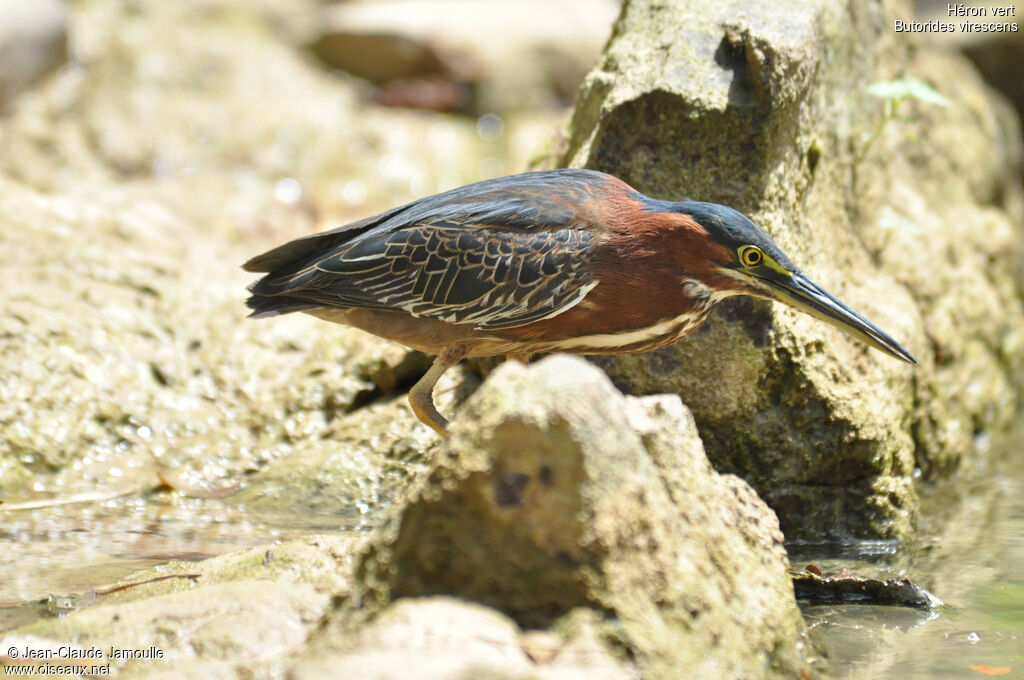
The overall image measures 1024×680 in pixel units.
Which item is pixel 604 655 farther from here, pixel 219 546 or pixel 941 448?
pixel 941 448

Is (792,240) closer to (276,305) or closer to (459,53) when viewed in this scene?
(276,305)

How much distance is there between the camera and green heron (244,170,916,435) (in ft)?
14.1

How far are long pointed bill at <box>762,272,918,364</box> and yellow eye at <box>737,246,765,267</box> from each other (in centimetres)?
9

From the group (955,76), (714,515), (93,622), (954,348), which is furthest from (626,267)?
(955,76)

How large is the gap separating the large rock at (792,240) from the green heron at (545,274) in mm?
426

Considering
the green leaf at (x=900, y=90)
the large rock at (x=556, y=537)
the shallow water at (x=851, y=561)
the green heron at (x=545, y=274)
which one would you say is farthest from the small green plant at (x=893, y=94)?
the large rock at (x=556, y=537)

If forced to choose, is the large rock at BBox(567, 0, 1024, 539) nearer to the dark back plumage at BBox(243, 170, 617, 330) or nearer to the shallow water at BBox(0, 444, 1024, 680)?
the shallow water at BBox(0, 444, 1024, 680)

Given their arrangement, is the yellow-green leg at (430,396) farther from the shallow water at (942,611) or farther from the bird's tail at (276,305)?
the shallow water at (942,611)

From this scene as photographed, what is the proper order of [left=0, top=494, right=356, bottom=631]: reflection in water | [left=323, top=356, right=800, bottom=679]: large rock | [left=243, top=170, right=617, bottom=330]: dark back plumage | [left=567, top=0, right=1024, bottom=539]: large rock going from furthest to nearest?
[left=567, top=0, right=1024, bottom=539]: large rock → [left=243, top=170, right=617, bottom=330]: dark back plumage → [left=0, top=494, right=356, bottom=631]: reflection in water → [left=323, top=356, right=800, bottom=679]: large rock

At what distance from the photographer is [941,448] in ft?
19.6

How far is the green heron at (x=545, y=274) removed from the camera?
4.29 m

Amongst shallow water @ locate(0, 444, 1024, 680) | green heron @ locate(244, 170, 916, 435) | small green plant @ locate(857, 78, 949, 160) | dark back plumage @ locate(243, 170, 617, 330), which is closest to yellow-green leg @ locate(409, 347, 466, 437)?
green heron @ locate(244, 170, 916, 435)

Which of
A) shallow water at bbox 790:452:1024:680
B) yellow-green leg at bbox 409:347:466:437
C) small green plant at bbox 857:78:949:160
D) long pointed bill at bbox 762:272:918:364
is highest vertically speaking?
small green plant at bbox 857:78:949:160

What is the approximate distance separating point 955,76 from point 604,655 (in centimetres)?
767
